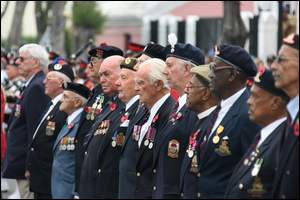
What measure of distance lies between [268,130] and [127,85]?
3.07 m

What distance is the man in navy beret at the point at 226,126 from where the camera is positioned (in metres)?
9.55

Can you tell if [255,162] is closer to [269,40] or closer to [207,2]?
[269,40]

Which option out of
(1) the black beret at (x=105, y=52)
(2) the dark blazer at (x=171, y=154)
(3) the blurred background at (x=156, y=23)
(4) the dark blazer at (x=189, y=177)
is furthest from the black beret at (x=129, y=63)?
(3) the blurred background at (x=156, y=23)

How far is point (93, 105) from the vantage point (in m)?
13.0

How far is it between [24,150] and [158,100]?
3890 millimetres

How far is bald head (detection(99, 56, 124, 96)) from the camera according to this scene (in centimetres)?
1250

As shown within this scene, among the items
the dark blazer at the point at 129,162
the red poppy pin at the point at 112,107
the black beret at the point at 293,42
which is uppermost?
the black beret at the point at 293,42

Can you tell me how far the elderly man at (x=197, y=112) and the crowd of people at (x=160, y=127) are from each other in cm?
1

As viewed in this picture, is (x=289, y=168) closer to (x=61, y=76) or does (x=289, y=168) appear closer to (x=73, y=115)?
(x=73, y=115)

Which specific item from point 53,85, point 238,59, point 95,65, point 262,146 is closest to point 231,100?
point 238,59

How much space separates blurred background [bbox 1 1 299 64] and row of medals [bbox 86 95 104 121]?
3.16m

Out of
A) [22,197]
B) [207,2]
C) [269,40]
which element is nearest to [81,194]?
[22,197]

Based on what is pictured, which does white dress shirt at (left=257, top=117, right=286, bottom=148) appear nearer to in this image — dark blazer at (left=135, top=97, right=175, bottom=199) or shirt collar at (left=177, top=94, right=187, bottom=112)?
shirt collar at (left=177, top=94, right=187, bottom=112)

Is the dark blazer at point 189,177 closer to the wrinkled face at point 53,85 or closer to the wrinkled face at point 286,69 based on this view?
the wrinkled face at point 286,69
